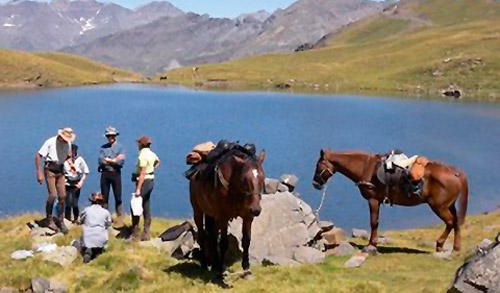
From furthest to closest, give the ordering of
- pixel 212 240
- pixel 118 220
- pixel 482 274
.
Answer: pixel 118 220 < pixel 212 240 < pixel 482 274

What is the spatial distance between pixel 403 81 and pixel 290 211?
6329 inches

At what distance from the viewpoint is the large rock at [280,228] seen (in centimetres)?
1723

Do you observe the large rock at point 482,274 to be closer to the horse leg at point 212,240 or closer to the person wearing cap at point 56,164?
the horse leg at point 212,240

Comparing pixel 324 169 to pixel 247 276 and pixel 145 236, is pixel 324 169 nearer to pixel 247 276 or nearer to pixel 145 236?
pixel 145 236

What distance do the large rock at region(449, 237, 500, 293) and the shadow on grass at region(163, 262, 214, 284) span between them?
5428 mm

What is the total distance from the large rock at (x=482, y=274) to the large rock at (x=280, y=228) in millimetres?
5798

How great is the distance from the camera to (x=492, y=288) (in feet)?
37.9

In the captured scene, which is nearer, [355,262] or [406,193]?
[355,262]

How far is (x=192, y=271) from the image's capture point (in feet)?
51.7

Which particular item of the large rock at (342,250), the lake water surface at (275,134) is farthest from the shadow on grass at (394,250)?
the lake water surface at (275,134)

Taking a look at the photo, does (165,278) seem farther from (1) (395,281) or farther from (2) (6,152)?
(2) (6,152)

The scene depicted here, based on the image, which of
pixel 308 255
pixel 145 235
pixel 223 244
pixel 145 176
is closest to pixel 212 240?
pixel 223 244

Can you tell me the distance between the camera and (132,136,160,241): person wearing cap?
18266 millimetres

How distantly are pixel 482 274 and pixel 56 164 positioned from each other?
11725 mm
